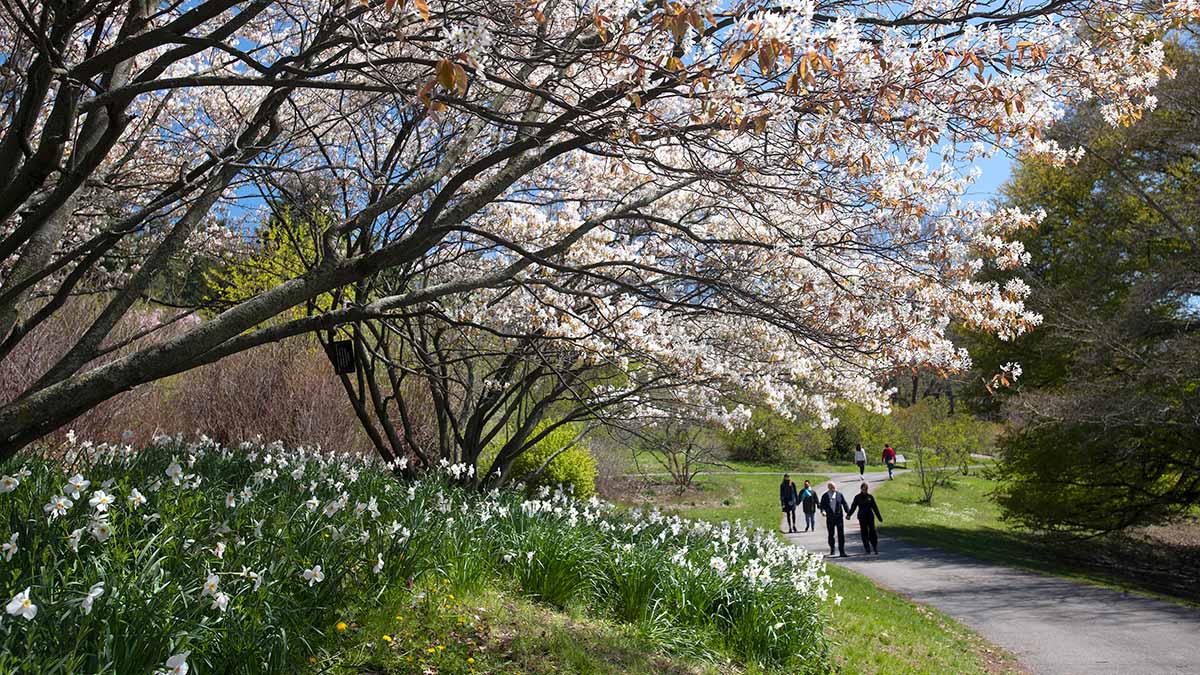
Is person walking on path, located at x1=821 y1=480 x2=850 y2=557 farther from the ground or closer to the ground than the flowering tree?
closer to the ground

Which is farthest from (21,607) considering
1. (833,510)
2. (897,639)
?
(833,510)

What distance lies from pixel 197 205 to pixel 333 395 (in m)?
8.05

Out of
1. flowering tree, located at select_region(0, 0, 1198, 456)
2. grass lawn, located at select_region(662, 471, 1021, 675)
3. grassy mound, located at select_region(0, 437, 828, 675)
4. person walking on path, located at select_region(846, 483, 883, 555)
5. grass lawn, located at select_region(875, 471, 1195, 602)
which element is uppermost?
flowering tree, located at select_region(0, 0, 1198, 456)

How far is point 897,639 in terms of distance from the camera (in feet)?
26.6

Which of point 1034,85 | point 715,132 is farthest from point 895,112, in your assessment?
point 715,132

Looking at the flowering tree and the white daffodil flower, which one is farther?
the flowering tree

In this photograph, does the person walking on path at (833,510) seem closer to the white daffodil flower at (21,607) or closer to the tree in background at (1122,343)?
the tree in background at (1122,343)

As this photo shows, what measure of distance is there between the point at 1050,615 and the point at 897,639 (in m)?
3.18

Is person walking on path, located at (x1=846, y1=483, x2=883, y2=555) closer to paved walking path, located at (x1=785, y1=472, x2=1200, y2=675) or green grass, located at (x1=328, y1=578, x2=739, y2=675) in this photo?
paved walking path, located at (x1=785, y1=472, x2=1200, y2=675)

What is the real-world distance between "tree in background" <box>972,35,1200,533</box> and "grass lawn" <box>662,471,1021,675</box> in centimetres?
531

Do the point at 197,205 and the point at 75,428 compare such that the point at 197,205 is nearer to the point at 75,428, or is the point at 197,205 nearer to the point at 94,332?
the point at 94,332

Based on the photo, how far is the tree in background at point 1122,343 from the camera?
1345 cm

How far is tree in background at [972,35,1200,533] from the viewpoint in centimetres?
1345

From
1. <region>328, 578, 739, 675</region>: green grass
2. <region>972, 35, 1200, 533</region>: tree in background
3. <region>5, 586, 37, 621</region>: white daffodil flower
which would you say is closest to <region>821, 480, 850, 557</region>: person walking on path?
<region>972, 35, 1200, 533</region>: tree in background
